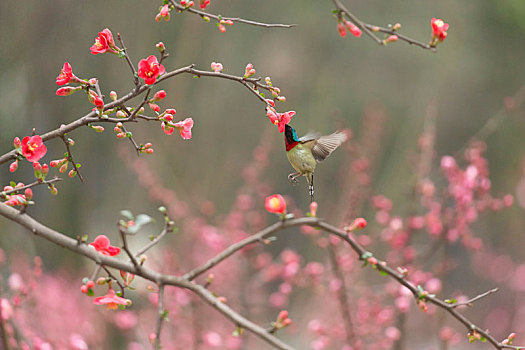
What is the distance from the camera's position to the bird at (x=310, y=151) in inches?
37.6

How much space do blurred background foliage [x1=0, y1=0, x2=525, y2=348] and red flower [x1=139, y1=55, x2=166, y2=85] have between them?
1572mm

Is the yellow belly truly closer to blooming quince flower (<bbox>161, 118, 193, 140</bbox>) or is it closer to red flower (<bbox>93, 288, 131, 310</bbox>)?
blooming quince flower (<bbox>161, 118, 193, 140</bbox>)

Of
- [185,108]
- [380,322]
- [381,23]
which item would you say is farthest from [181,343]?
[381,23]

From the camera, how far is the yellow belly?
96cm

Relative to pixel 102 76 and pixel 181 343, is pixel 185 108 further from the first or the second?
pixel 181 343

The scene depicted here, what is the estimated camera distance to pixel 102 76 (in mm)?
3178

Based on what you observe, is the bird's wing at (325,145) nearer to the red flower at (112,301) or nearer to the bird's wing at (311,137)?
the bird's wing at (311,137)

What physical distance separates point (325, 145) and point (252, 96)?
11.9ft

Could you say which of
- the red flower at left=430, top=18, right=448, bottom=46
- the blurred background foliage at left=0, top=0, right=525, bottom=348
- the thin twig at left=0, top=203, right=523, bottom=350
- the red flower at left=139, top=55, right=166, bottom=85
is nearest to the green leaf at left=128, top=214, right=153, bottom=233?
the thin twig at left=0, top=203, right=523, bottom=350

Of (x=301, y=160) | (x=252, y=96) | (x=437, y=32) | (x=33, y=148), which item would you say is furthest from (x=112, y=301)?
(x=252, y=96)


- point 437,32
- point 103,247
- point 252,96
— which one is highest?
point 252,96

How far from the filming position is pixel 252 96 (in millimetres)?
4594

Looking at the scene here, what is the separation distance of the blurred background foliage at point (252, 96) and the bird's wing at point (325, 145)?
4.65 feet

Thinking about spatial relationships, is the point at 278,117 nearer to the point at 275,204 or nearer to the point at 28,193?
the point at 275,204
